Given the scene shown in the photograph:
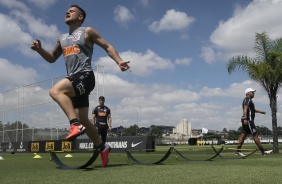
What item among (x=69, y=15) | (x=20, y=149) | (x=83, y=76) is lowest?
(x=20, y=149)

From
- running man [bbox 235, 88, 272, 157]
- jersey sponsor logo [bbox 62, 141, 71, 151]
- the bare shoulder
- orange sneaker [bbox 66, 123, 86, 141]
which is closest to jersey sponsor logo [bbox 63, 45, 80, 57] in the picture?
the bare shoulder

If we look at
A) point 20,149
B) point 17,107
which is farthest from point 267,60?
point 17,107

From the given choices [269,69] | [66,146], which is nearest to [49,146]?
[66,146]

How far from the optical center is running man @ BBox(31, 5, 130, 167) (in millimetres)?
4309

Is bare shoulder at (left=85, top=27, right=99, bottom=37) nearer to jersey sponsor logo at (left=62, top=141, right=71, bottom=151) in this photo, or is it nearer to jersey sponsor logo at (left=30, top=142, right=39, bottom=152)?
jersey sponsor logo at (left=62, top=141, right=71, bottom=151)

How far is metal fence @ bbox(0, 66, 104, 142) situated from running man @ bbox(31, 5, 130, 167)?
16.7 metres

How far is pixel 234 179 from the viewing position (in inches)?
133

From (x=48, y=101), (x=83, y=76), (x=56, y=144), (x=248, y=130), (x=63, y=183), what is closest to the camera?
(x=63, y=183)

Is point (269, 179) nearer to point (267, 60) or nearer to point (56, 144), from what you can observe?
point (267, 60)

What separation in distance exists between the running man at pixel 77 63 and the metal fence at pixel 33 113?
16718 millimetres

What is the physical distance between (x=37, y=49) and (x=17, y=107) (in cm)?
2719

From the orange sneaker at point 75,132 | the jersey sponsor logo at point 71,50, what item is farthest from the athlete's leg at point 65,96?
the jersey sponsor logo at point 71,50

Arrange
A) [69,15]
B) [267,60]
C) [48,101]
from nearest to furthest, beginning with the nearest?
1. [69,15]
2. [267,60]
3. [48,101]

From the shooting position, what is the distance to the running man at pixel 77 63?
14.1 ft
